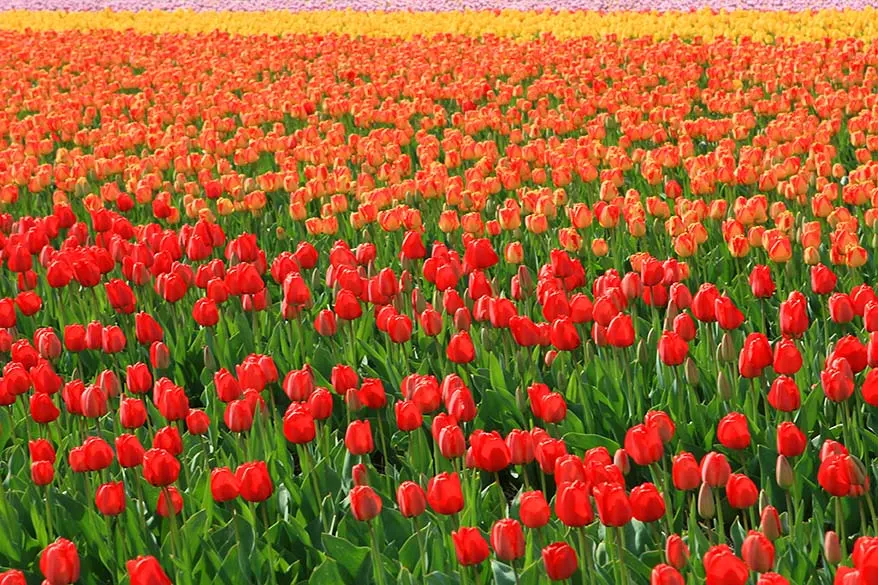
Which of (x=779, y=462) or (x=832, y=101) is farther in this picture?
(x=832, y=101)

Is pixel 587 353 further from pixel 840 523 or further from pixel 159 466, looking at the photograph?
pixel 159 466

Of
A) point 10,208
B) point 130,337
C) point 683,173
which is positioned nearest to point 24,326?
point 130,337

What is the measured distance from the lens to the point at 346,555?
3258 mm

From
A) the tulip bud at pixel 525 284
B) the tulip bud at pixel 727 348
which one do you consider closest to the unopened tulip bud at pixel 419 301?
the tulip bud at pixel 525 284

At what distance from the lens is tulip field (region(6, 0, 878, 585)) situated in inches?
121

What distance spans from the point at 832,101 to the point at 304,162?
11.7ft

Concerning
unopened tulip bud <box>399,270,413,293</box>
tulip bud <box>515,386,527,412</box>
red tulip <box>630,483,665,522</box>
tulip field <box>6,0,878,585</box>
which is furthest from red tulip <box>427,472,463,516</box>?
unopened tulip bud <box>399,270,413,293</box>

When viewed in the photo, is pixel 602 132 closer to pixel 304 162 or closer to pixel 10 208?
pixel 304 162

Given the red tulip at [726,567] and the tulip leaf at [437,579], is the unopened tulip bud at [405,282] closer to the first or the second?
the tulip leaf at [437,579]

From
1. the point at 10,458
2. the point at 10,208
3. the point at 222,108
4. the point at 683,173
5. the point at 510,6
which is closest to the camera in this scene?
the point at 10,458

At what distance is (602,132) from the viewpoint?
8000mm

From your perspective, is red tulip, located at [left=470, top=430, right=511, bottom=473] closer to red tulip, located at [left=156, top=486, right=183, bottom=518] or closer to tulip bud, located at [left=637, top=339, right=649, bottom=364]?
red tulip, located at [left=156, top=486, right=183, bottom=518]

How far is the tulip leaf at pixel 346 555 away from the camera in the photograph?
3238 millimetres

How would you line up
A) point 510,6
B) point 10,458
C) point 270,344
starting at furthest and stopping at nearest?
point 510,6, point 270,344, point 10,458
